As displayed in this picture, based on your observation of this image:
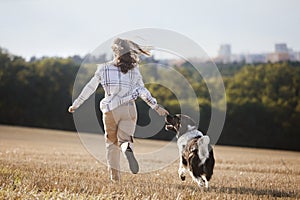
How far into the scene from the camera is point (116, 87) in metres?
7.93

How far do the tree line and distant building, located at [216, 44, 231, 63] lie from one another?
236 inches

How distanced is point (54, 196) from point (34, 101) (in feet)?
136

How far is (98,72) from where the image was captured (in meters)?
8.02

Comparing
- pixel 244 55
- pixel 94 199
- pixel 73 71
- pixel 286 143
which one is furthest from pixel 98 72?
pixel 244 55

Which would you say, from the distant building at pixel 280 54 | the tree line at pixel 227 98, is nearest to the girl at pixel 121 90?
the tree line at pixel 227 98

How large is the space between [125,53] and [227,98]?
38186mm

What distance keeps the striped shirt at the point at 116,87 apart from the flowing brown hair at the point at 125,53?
81 mm

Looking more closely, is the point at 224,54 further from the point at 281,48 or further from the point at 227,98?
the point at 227,98

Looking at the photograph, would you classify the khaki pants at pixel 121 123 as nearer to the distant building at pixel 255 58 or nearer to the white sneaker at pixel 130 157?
the white sneaker at pixel 130 157

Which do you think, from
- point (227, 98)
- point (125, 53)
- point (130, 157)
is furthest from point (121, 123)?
point (227, 98)

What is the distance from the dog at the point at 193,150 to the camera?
26.3ft

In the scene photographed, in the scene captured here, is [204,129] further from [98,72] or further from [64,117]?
[98,72]

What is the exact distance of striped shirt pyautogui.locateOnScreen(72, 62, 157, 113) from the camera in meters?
7.93

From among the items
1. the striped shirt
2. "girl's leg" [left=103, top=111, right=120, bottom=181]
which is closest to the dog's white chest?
the striped shirt
